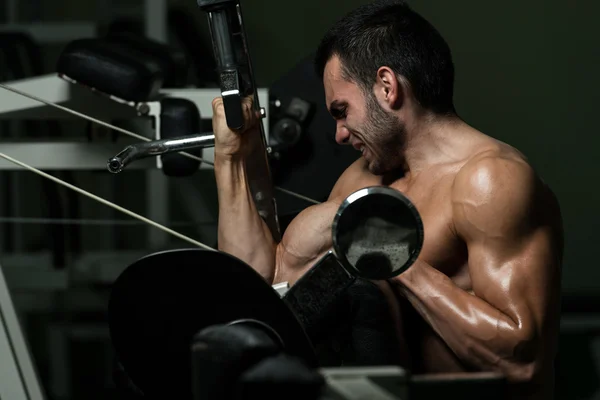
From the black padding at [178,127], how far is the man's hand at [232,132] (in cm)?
61

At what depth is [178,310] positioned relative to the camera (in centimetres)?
136

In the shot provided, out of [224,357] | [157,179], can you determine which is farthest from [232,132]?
[157,179]

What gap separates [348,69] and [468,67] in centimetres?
285

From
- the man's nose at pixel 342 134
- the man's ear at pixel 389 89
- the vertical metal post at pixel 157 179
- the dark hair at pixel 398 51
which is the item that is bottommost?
the vertical metal post at pixel 157 179

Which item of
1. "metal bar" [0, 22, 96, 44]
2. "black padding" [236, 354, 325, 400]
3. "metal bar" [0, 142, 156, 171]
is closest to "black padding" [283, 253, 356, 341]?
A: "black padding" [236, 354, 325, 400]

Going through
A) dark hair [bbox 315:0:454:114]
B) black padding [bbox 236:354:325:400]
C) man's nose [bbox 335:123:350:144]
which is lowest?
black padding [bbox 236:354:325:400]

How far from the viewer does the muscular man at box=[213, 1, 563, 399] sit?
1.47 meters

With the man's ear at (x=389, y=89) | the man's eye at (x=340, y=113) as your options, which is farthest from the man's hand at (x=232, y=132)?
the man's ear at (x=389, y=89)

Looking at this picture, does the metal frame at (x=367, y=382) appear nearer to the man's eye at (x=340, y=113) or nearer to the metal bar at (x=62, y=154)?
the man's eye at (x=340, y=113)

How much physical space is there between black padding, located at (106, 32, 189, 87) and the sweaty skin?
1.24m

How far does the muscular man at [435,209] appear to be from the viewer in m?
1.47

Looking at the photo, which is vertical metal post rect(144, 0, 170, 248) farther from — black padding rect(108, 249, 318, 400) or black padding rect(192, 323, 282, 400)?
black padding rect(192, 323, 282, 400)

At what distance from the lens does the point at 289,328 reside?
4.24ft

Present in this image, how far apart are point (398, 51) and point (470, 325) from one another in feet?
1.83
